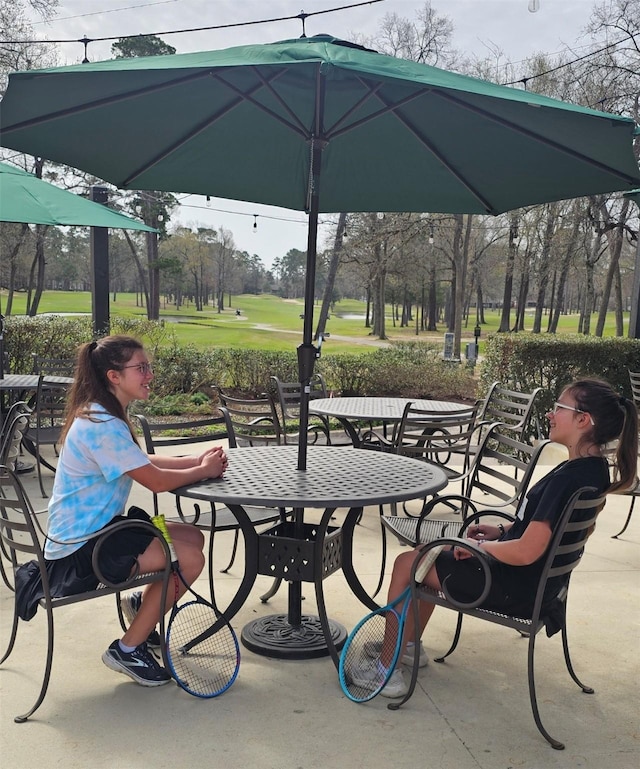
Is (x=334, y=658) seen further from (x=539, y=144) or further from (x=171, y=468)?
(x=539, y=144)

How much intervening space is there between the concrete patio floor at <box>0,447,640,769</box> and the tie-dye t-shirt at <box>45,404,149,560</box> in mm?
548

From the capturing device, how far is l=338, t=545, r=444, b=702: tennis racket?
103 inches

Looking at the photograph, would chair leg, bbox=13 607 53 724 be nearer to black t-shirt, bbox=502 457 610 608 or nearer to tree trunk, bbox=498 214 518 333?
black t-shirt, bbox=502 457 610 608

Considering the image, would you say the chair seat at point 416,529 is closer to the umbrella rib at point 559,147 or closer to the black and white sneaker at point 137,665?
Result: the black and white sneaker at point 137,665

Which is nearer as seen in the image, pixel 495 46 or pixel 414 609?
pixel 414 609

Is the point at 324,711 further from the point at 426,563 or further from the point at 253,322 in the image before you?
the point at 253,322

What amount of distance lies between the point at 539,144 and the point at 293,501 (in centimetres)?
192

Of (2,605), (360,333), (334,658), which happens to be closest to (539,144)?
(334,658)

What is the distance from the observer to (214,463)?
2758 millimetres

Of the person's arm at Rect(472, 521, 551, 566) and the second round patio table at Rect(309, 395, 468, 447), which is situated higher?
the person's arm at Rect(472, 521, 551, 566)

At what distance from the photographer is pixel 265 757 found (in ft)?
7.45

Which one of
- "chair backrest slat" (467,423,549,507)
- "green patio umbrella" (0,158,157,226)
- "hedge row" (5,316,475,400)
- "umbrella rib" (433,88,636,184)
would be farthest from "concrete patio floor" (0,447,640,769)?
"hedge row" (5,316,475,400)

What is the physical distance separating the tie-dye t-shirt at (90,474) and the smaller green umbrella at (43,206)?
9.28ft

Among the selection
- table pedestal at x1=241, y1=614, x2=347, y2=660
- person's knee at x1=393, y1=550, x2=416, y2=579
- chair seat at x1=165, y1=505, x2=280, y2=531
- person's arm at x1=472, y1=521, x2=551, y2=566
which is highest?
person's arm at x1=472, y1=521, x2=551, y2=566
